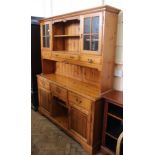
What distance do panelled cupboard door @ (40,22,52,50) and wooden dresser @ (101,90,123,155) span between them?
1536mm

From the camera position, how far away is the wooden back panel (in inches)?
98.7

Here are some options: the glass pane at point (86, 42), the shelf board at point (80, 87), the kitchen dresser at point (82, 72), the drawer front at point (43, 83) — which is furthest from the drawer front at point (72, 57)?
the drawer front at point (43, 83)

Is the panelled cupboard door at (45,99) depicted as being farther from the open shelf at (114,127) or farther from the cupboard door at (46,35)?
the open shelf at (114,127)

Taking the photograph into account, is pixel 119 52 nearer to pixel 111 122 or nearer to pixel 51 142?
pixel 111 122

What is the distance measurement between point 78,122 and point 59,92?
0.60 meters

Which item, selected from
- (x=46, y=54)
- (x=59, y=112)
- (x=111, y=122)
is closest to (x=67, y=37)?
(x=46, y=54)

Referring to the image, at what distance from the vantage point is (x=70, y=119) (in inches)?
98.0

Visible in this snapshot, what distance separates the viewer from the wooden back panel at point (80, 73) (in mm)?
2508

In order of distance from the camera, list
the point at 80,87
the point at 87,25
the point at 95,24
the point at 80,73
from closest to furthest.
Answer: the point at 95,24 < the point at 87,25 < the point at 80,87 < the point at 80,73

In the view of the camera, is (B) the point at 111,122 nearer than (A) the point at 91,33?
No

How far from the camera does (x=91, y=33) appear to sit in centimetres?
211
